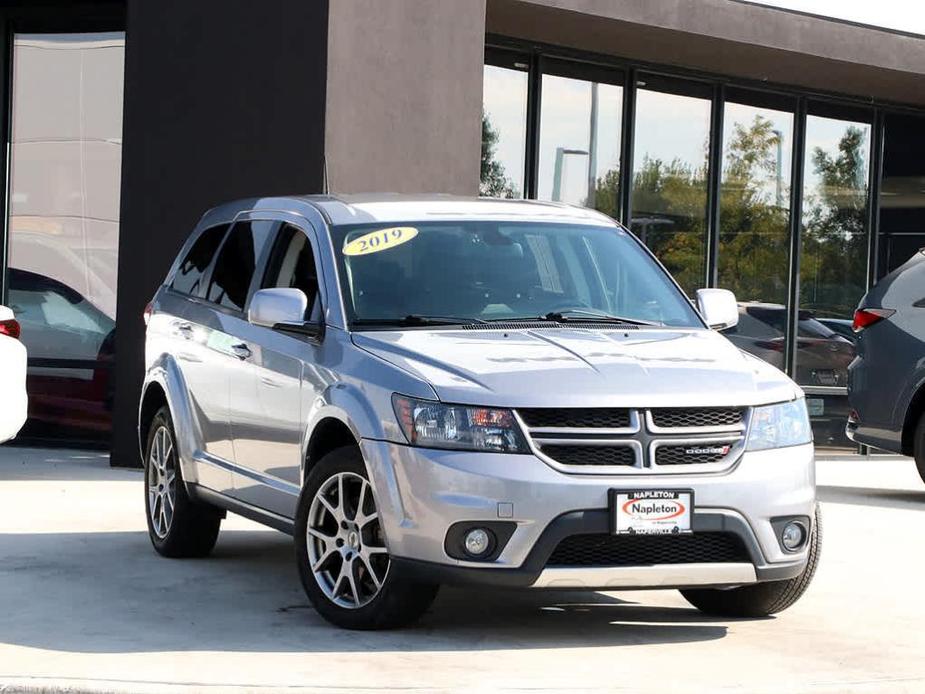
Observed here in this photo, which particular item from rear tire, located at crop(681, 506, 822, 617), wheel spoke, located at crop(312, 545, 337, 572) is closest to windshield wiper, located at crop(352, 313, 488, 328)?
wheel spoke, located at crop(312, 545, 337, 572)

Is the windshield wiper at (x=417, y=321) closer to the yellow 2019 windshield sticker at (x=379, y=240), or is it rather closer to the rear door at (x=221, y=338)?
the yellow 2019 windshield sticker at (x=379, y=240)

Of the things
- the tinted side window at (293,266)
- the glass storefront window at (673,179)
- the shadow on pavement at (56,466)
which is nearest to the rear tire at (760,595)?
the tinted side window at (293,266)

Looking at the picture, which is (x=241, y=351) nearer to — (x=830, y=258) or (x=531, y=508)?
(x=531, y=508)

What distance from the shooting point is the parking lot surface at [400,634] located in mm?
6410

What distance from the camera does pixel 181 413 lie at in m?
9.32

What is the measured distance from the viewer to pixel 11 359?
11180mm

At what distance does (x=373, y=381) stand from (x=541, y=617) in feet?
4.76

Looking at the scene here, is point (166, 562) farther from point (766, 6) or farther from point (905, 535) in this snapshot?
point (766, 6)

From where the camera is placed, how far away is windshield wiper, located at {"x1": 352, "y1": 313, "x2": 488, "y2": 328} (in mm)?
7711

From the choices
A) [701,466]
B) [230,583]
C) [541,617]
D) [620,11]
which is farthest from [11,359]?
[620,11]

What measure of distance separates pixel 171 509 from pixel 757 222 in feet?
34.6

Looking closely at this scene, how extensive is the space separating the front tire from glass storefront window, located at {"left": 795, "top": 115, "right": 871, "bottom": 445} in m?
12.1

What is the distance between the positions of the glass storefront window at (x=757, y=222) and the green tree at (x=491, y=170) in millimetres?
2753

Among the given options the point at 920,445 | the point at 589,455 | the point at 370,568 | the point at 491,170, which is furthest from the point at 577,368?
the point at 491,170
